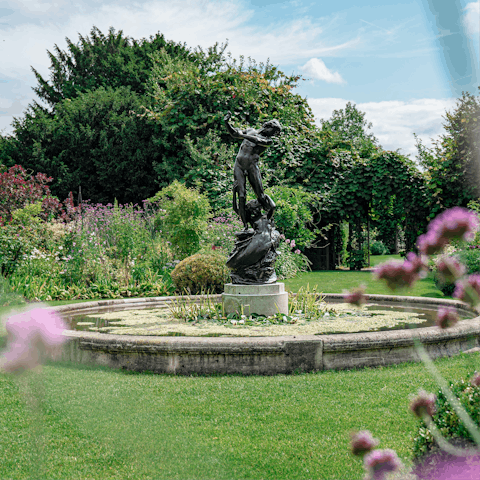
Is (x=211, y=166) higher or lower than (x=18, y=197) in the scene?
higher

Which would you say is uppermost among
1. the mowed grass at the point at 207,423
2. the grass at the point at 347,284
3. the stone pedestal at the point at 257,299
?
the stone pedestal at the point at 257,299

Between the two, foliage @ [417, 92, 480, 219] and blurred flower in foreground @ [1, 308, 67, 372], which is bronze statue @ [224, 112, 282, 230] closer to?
blurred flower in foreground @ [1, 308, 67, 372]

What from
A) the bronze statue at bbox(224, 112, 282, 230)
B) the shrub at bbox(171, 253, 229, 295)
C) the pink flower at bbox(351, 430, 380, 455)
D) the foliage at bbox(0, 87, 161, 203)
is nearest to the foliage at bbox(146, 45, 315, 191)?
the foliage at bbox(0, 87, 161, 203)

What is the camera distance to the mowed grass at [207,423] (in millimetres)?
2492

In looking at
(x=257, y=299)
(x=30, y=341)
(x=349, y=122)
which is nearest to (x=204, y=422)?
(x=30, y=341)

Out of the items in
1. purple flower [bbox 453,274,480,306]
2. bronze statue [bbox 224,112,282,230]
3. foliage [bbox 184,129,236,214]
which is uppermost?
foliage [bbox 184,129,236,214]

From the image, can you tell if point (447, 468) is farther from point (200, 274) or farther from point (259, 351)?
point (200, 274)

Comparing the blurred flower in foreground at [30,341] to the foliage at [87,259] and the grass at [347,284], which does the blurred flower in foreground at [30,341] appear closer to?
the grass at [347,284]

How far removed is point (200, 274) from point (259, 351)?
17.4 feet

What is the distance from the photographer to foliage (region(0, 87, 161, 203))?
1888 centimetres

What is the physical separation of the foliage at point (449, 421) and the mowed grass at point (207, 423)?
203mm

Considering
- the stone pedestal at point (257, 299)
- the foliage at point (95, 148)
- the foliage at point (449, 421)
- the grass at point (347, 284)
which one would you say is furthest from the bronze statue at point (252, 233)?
the foliage at point (95, 148)

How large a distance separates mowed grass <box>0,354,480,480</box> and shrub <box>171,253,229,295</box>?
5125mm

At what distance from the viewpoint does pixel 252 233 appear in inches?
266
